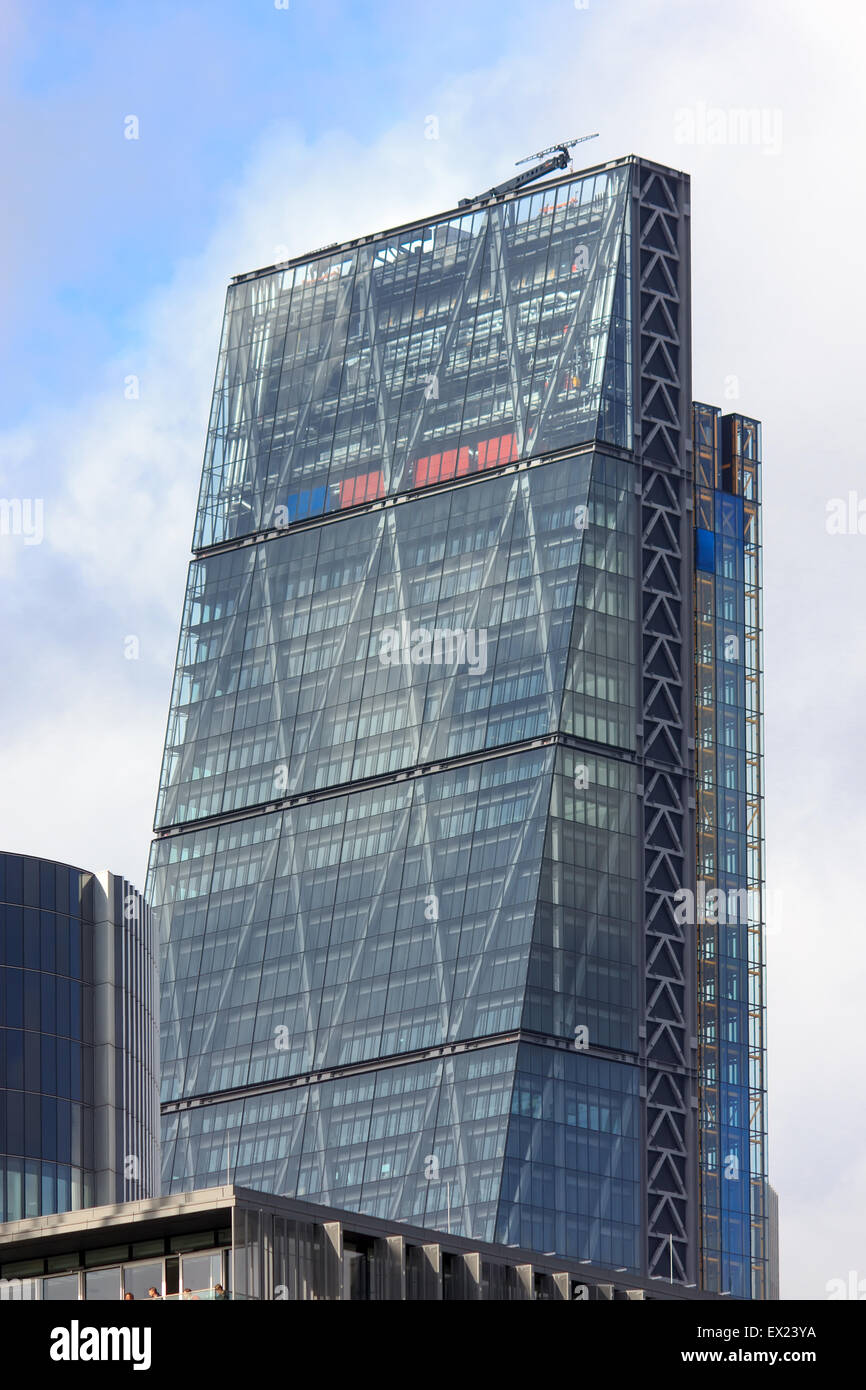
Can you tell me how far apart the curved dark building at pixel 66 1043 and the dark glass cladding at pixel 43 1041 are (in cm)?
4

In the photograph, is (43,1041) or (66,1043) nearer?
(43,1041)

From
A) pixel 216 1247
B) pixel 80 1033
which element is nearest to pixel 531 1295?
pixel 216 1247

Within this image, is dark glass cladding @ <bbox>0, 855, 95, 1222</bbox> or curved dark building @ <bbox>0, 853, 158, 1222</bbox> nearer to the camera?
dark glass cladding @ <bbox>0, 855, 95, 1222</bbox>

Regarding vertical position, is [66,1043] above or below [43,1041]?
above

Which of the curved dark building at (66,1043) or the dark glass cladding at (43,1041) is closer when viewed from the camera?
the dark glass cladding at (43,1041)

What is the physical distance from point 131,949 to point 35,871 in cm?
820

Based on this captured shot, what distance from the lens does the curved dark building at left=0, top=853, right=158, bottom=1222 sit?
149250 millimetres

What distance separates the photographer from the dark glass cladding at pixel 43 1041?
149 m

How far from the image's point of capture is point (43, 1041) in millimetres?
151500

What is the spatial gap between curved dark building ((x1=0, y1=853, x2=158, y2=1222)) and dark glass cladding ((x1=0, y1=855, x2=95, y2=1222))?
4 centimetres

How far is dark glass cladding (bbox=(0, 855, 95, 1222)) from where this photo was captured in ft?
488

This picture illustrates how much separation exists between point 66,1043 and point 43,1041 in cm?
155
